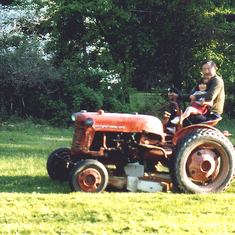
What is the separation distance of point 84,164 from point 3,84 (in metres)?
11.4

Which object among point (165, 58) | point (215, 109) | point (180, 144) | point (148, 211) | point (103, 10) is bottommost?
point (148, 211)

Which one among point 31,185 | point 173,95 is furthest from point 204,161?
point 31,185

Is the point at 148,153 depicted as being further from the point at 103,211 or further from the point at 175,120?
the point at 103,211

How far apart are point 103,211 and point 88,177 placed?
1068 millimetres

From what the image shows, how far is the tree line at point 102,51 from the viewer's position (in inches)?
683

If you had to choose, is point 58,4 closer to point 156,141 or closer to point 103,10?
point 103,10

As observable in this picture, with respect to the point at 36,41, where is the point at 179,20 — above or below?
above

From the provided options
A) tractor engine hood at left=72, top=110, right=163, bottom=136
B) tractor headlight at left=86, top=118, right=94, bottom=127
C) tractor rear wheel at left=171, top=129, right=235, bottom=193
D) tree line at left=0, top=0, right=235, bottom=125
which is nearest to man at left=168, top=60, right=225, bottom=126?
tractor rear wheel at left=171, top=129, right=235, bottom=193

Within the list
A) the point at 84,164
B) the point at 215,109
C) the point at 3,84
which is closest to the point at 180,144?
the point at 215,109

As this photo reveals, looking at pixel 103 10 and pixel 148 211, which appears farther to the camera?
pixel 103 10

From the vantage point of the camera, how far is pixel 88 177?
6375 millimetres

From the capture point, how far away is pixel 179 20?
20.2 meters

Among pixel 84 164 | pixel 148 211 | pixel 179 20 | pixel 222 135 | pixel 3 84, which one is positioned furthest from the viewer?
pixel 179 20

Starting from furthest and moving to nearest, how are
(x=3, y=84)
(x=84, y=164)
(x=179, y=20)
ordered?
(x=179, y=20)
(x=3, y=84)
(x=84, y=164)
